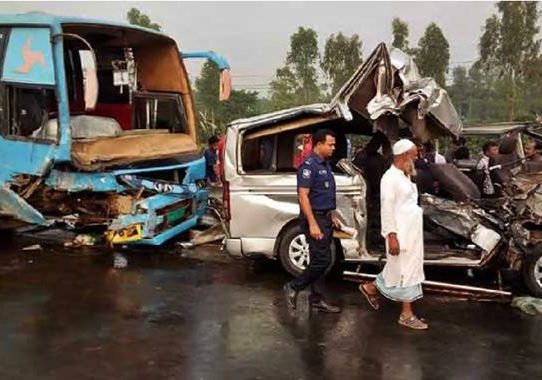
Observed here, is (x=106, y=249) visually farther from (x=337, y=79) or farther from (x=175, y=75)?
(x=337, y=79)

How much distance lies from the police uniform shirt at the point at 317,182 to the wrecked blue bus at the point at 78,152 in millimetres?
2851

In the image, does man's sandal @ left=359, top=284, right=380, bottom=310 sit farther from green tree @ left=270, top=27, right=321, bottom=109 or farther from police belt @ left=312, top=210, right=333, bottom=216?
green tree @ left=270, top=27, right=321, bottom=109

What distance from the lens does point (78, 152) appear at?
8.70 meters

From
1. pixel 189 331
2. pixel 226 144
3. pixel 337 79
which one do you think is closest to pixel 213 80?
pixel 337 79

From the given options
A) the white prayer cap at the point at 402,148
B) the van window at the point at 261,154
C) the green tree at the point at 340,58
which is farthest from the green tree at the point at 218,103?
the white prayer cap at the point at 402,148

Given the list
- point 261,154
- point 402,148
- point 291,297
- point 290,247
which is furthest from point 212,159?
point 402,148

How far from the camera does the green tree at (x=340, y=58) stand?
1196 inches

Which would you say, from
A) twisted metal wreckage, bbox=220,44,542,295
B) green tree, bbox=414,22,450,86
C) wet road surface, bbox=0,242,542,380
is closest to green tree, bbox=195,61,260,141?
green tree, bbox=414,22,450,86

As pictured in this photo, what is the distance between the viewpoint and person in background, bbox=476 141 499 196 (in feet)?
28.7

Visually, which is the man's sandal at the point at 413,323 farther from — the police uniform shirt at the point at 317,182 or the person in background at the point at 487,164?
the person in background at the point at 487,164

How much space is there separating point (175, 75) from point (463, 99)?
39.3m

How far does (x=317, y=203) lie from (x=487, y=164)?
12.9 feet

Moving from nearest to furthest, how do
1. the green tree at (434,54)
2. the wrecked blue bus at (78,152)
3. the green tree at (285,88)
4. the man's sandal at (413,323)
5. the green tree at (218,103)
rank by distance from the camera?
the man's sandal at (413,323)
the wrecked blue bus at (78,152)
the green tree at (434,54)
the green tree at (285,88)
the green tree at (218,103)

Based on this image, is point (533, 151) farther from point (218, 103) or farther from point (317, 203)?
point (218, 103)
